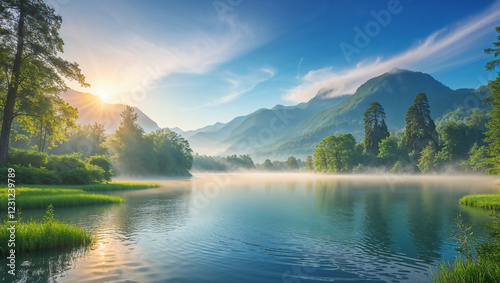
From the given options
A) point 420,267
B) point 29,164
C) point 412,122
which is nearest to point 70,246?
point 420,267

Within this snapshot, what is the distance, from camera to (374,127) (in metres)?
124

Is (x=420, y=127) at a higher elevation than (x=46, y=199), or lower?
higher

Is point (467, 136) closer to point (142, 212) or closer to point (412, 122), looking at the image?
point (412, 122)

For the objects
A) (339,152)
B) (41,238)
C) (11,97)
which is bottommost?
(41,238)

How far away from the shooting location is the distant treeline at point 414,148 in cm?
9888

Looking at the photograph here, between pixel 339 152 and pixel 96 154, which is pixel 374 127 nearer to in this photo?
pixel 339 152

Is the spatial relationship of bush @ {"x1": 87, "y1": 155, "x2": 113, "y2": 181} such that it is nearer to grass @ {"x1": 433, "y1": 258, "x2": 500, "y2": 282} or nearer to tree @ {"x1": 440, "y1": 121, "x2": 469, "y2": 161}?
grass @ {"x1": 433, "y1": 258, "x2": 500, "y2": 282}

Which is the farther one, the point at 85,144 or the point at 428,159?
the point at 428,159

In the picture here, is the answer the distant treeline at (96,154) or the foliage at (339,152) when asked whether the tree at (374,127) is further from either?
the distant treeline at (96,154)

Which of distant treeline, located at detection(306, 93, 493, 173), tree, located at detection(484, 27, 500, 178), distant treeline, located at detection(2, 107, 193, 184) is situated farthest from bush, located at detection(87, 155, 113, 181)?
distant treeline, located at detection(306, 93, 493, 173)

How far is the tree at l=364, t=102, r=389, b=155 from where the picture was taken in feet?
399

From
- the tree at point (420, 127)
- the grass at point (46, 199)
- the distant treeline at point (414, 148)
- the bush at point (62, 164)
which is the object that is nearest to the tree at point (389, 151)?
the distant treeline at point (414, 148)

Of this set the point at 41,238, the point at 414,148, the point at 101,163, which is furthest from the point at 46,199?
the point at 414,148

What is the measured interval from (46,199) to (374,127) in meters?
126
